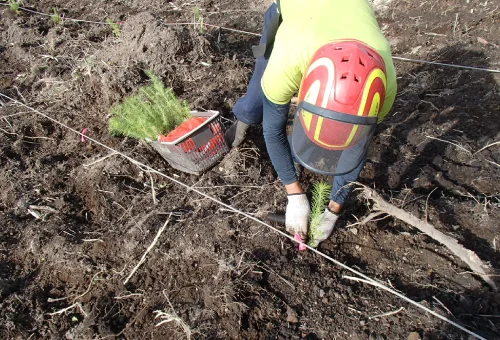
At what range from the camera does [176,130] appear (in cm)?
291

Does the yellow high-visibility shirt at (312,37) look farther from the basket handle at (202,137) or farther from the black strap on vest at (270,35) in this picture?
the basket handle at (202,137)

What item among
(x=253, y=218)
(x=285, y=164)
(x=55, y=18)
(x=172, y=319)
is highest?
(x=55, y=18)

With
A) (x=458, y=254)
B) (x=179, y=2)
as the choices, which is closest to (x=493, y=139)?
(x=458, y=254)

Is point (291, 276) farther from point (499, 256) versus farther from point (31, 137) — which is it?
point (31, 137)

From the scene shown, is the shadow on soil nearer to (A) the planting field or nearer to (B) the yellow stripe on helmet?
(A) the planting field

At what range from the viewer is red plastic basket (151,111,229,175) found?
109 inches

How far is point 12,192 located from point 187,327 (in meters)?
1.89

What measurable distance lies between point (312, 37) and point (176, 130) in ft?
4.64

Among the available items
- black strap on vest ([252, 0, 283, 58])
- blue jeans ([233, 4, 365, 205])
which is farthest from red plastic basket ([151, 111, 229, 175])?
black strap on vest ([252, 0, 283, 58])

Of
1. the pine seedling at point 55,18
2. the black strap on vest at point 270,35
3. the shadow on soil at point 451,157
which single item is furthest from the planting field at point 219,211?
the black strap on vest at point 270,35

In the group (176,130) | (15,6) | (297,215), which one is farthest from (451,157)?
(15,6)

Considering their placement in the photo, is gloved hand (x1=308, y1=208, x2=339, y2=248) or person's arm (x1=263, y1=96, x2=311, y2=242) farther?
gloved hand (x1=308, y1=208, x2=339, y2=248)

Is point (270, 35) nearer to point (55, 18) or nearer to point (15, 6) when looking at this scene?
point (55, 18)

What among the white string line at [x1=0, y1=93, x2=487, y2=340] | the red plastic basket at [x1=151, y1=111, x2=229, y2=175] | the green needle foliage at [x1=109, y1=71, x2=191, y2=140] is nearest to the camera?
the white string line at [x1=0, y1=93, x2=487, y2=340]
